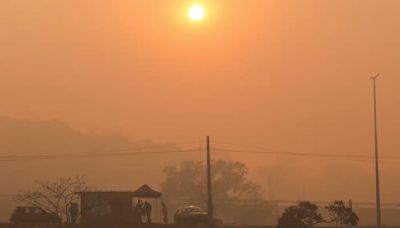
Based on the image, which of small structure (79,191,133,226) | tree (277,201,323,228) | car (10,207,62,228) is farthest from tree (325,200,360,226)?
car (10,207,62,228)

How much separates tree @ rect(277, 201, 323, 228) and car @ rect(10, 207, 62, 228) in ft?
45.5

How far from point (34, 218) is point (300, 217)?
A: 656 inches

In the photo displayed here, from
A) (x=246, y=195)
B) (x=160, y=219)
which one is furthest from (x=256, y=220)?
(x=160, y=219)

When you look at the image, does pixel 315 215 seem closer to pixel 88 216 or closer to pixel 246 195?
pixel 88 216

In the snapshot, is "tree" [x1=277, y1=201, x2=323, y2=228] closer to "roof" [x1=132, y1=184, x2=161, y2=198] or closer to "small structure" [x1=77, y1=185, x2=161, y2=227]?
"small structure" [x1=77, y1=185, x2=161, y2=227]

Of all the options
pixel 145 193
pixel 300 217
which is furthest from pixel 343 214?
pixel 145 193

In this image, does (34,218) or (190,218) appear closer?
(34,218)

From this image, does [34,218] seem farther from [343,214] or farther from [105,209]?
[343,214]

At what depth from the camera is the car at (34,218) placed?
4266 cm

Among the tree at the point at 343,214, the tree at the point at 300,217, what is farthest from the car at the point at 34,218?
the tree at the point at 343,214

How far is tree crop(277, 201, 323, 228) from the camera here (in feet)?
134

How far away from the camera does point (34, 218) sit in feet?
142

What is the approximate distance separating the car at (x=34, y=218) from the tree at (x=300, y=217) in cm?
1388

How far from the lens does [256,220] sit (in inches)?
5118
